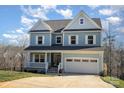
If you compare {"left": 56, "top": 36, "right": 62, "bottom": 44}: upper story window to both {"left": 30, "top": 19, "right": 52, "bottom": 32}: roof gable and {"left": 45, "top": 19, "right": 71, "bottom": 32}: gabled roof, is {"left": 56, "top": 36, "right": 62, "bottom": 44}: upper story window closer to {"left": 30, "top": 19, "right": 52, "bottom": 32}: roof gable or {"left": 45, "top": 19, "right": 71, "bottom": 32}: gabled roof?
{"left": 45, "top": 19, "right": 71, "bottom": 32}: gabled roof

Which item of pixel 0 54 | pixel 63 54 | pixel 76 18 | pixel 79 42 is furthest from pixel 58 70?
pixel 0 54

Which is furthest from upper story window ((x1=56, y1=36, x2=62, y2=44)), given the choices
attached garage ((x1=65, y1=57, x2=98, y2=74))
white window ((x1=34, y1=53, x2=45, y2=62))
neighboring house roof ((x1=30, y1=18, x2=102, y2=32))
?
attached garage ((x1=65, y1=57, x2=98, y2=74))

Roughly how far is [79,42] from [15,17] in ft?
33.1

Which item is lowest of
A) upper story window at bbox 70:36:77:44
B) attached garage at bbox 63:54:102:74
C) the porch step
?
the porch step

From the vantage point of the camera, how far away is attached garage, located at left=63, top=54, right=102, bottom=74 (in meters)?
26.8

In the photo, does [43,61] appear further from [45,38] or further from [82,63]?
Result: [82,63]

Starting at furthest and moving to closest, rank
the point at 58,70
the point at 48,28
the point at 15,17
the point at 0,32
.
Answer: the point at 0,32 < the point at 15,17 < the point at 48,28 < the point at 58,70

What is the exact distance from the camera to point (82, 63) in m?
27.2

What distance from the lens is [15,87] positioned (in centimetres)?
1638

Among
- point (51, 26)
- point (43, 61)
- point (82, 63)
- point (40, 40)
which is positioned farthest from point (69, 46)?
point (51, 26)

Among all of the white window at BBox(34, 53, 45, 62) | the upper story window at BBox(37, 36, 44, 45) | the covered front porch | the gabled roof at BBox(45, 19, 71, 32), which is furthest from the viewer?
the gabled roof at BBox(45, 19, 71, 32)

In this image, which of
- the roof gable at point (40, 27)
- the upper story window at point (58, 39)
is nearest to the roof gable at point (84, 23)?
the upper story window at point (58, 39)

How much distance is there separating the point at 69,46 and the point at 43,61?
10.5 ft

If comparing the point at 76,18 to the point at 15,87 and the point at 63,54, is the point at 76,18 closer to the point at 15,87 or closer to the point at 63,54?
the point at 63,54
